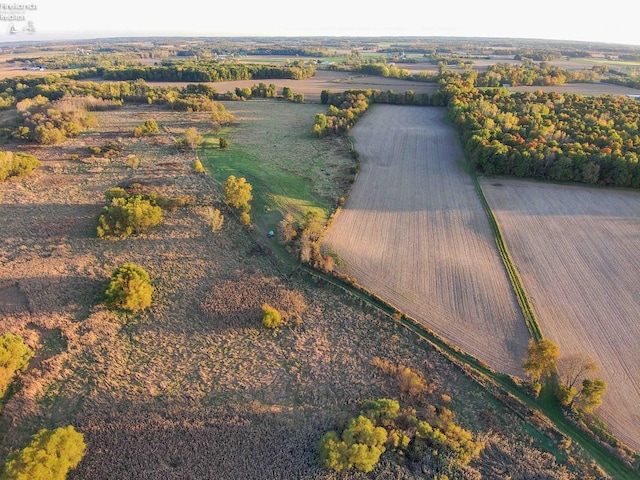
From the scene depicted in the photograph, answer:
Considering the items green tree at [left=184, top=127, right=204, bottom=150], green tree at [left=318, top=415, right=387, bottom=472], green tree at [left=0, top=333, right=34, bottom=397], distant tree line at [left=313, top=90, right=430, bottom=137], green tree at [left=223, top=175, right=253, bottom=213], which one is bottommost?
green tree at [left=318, top=415, right=387, bottom=472]

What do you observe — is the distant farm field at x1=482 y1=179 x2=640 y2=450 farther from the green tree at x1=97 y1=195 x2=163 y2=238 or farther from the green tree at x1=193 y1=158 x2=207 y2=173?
the green tree at x1=193 y1=158 x2=207 y2=173

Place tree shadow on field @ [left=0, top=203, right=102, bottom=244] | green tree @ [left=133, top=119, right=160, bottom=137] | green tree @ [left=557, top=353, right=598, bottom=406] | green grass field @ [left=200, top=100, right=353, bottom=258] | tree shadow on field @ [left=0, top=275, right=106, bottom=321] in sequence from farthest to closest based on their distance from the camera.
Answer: green tree @ [left=133, top=119, right=160, bottom=137] → green grass field @ [left=200, top=100, right=353, bottom=258] → tree shadow on field @ [left=0, top=203, right=102, bottom=244] → tree shadow on field @ [left=0, top=275, right=106, bottom=321] → green tree @ [left=557, top=353, right=598, bottom=406]

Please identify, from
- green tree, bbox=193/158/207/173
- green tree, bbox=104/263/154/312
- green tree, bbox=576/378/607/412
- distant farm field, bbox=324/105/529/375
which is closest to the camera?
green tree, bbox=576/378/607/412

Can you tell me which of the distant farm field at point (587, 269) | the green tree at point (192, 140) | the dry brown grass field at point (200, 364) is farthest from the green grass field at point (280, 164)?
the distant farm field at point (587, 269)

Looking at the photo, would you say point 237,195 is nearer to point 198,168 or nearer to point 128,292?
point 198,168

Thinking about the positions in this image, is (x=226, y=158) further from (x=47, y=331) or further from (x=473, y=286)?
(x=473, y=286)

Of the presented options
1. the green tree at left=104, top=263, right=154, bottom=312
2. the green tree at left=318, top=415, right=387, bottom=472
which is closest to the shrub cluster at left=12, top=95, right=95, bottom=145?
the green tree at left=104, top=263, right=154, bottom=312
